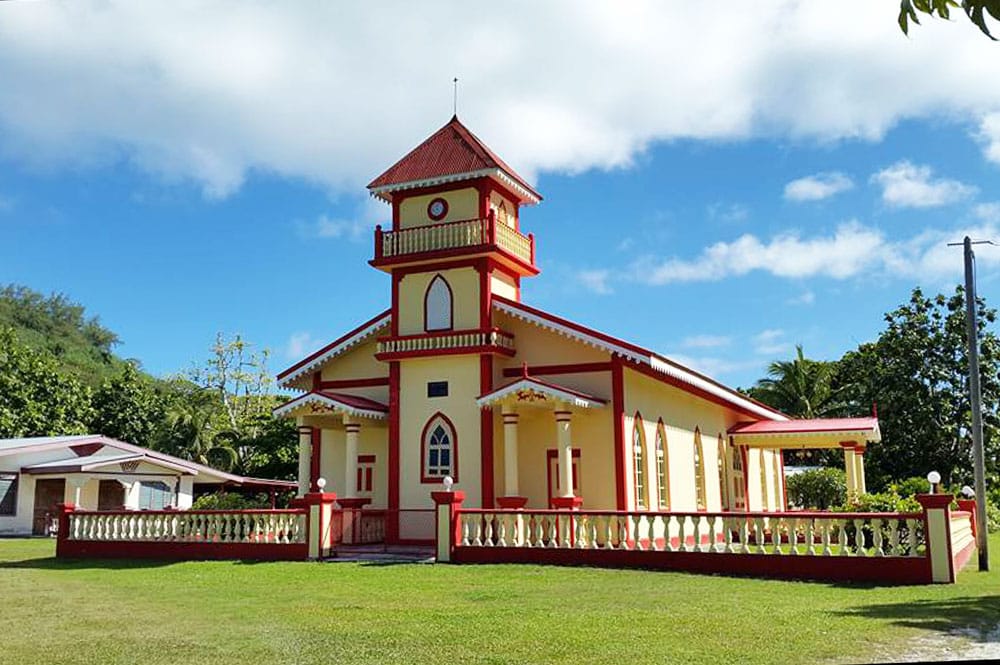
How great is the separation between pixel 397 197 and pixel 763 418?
14.2 meters

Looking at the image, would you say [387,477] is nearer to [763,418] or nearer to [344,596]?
[344,596]

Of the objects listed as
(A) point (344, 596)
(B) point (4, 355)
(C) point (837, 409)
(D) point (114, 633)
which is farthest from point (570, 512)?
(B) point (4, 355)

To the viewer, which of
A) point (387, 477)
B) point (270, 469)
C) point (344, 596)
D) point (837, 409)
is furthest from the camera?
point (837, 409)

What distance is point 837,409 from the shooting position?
45.2 meters

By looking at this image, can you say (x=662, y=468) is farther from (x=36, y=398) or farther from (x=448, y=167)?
(x=36, y=398)

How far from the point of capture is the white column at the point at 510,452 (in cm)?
2000

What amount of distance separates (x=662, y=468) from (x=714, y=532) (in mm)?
7009

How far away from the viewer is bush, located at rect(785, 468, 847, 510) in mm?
36094

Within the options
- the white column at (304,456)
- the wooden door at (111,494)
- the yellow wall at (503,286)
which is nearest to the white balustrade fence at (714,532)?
the yellow wall at (503,286)

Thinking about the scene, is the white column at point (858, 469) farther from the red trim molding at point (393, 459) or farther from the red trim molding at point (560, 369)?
the red trim molding at point (393, 459)

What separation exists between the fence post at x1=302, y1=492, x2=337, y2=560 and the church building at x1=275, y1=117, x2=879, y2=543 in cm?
244

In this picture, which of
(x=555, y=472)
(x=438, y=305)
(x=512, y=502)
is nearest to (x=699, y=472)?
(x=555, y=472)

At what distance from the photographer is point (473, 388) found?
69.8 feet

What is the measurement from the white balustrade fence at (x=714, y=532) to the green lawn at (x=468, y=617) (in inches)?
35.8
